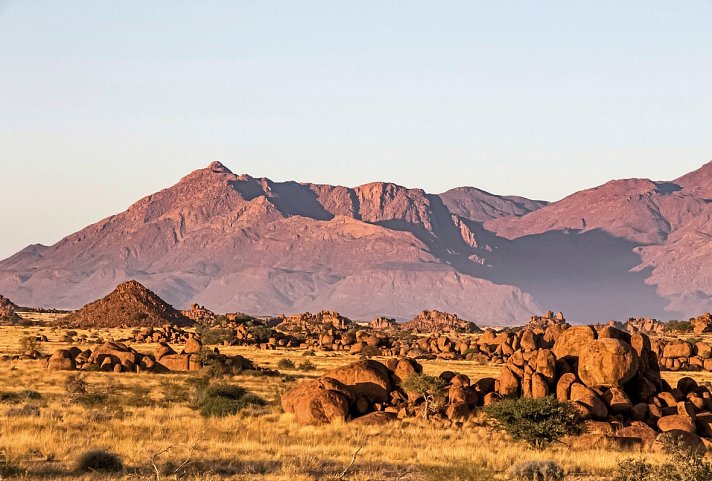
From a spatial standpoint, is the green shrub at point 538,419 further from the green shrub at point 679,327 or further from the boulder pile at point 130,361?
the green shrub at point 679,327

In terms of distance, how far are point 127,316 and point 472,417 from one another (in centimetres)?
8878

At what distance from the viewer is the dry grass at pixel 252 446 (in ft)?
82.2

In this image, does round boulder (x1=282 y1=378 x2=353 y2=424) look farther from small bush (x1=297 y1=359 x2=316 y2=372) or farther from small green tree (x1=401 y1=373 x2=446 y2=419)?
small bush (x1=297 y1=359 x2=316 y2=372)

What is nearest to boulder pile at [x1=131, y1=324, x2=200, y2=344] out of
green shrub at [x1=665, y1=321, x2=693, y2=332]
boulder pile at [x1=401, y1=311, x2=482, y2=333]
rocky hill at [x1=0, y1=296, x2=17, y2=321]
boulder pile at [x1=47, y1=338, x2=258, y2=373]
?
boulder pile at [x1=47, y1=338, x2=258, y2=373]

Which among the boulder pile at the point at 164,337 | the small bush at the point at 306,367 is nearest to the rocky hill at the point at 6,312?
the boulder pile at the point at 164,337

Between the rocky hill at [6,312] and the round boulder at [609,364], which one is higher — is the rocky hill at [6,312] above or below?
above

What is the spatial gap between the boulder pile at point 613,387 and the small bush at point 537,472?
8058 mm

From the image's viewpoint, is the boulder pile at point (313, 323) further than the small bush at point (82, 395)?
Yes

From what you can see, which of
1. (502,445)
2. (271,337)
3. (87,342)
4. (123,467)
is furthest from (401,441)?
(271,337)

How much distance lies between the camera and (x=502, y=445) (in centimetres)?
3206

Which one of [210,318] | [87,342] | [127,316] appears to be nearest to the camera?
[87,342]

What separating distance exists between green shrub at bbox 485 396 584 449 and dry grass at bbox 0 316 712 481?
51 cm

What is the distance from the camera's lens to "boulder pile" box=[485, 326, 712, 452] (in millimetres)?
34750

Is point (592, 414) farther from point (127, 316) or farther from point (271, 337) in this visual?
point (127, 316)
